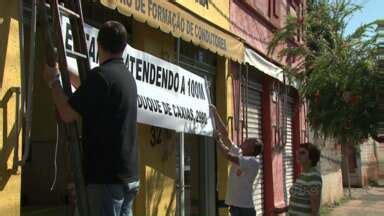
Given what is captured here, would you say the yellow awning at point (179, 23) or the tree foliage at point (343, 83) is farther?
the tree foliage at point (343, 83)

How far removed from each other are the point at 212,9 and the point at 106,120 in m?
6.58

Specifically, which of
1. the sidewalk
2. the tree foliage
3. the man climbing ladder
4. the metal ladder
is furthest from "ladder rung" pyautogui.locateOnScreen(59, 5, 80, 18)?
the sidewalk

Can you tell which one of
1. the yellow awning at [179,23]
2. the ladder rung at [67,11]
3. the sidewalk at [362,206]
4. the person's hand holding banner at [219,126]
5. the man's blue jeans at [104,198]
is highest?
the yellow awning at [179,23]

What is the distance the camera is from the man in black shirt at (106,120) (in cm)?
378

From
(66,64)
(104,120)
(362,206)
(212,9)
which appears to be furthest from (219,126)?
(362,206)

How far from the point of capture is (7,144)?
4.98 m

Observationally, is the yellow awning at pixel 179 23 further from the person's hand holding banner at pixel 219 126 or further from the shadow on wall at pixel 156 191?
the shadow on wall at pixel 156 191

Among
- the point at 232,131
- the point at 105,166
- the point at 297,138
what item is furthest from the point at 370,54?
the point at 297,138

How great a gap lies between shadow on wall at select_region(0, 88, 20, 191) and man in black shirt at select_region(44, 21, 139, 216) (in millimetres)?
1190

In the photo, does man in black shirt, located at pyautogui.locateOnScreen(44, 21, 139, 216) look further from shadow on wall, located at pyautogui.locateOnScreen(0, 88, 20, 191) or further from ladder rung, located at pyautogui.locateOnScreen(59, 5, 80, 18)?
shadow on wall, located at pyautogui.locateOnScreen(0, 88, 20, 191)

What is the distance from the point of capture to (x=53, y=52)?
400 centimetres

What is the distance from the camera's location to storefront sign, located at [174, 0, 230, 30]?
30.3 ft

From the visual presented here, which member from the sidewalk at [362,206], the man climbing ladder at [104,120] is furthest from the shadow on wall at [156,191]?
the sidewalk at [362,206]

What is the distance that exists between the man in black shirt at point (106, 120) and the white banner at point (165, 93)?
1.77 m
